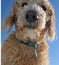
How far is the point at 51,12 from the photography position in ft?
6.91

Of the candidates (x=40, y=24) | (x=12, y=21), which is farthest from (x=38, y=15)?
(x=12, y=21)

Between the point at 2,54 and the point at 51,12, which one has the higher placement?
the point at 51,12

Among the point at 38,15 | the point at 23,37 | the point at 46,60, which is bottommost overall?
the point at 46,60

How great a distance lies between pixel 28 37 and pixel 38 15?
152 mm

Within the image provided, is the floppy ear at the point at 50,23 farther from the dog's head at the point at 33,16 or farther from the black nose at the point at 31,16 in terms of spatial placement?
the black nose at the point at 31,16

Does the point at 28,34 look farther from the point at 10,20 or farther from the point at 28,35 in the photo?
the point at 10,20

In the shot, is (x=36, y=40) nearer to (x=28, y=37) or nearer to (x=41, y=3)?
(x=28, y=37)

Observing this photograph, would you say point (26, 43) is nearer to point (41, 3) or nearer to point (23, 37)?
point (23, 37)

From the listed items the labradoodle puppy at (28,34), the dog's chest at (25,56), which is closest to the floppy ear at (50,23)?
the labradoodle puppy at (28,34)

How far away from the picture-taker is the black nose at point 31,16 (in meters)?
1.92

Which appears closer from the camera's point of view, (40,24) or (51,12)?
(40,24)

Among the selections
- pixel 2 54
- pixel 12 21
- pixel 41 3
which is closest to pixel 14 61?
pixel 2 54

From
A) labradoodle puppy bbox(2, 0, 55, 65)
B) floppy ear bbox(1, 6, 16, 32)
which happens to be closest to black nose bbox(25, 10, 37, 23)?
labradoodle puppy bbox(2, 0, 55, 65)

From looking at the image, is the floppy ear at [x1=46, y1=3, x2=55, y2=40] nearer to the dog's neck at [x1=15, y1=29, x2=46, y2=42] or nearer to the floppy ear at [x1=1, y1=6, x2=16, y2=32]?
the dog's neck at [x1=15, y1=29, x2=46, y2=42]
